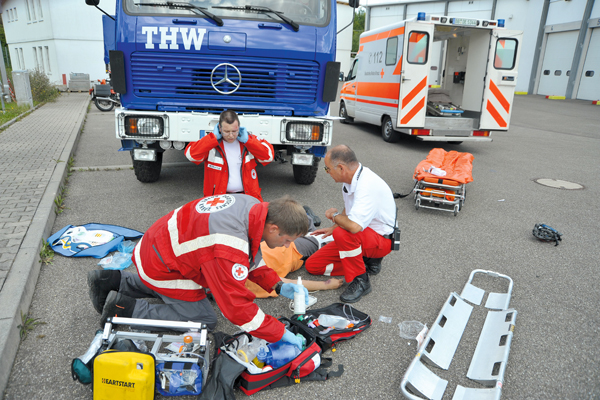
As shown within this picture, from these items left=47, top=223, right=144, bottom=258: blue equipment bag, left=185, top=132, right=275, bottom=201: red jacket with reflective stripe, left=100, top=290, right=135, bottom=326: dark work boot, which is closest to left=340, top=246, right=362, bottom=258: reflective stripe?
left=185, top=132, right=275, bottom=201: red jacket with reflective stripe

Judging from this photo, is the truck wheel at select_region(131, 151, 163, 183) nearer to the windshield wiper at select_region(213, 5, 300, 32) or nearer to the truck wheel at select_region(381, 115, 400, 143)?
the windshield wiper at select_region(213, 5, 300, 32)

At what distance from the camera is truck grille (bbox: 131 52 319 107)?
4.82 meters

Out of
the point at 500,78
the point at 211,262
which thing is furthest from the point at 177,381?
the point at 500,78

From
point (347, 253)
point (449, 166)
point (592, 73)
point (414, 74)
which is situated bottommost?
point (347, 253)

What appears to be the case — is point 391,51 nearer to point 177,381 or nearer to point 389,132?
point 389,132

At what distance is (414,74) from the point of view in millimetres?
8562

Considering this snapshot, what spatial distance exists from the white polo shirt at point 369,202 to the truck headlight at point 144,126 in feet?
8.01

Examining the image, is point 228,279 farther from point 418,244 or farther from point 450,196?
point 450,196

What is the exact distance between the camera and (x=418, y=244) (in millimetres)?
4535

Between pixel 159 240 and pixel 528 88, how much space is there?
92.9ft

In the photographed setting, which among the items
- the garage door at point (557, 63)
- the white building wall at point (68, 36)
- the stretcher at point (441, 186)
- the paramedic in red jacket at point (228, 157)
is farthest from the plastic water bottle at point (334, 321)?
the garage door at point (557, 63)

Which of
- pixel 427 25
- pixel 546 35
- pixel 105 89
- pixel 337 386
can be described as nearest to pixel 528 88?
pixel 546 35

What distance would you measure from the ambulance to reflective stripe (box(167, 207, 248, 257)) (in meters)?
7.12

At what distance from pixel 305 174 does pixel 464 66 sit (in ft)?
20.1
